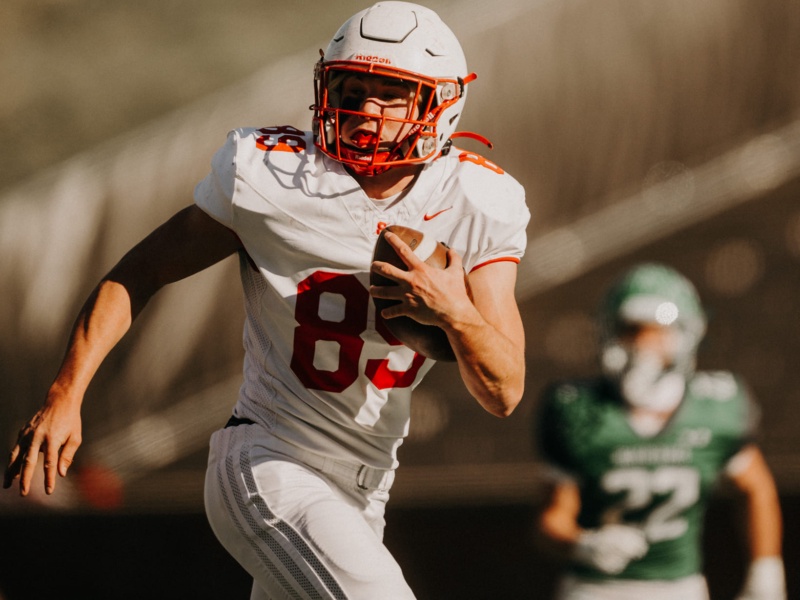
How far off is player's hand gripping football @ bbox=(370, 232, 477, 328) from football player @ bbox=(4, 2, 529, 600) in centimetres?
11

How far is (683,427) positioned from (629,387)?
0.64 feet

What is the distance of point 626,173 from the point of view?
423 centimetres

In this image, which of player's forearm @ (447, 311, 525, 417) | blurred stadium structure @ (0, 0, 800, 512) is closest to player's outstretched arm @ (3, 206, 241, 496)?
player's forearm @ (447, 311, 525, 417)

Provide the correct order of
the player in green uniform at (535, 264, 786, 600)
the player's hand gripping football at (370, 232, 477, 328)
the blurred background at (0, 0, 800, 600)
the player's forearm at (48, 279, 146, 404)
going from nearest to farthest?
1. the player's hand gripping football at (370, 232, 477, 328)
2. the player's forearm at (48, 279, 146, 404)
3. the player in green uniform at (535, 264, 786, 600)
4. the blurred background at (0, 0, 800, 600)

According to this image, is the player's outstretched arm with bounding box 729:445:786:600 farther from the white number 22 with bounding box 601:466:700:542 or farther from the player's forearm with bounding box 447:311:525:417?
the player's forearm with bounding box 447:311:525:417

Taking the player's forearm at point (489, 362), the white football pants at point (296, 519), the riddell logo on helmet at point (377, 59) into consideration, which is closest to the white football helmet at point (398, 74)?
the riddell logo on helmet at point (377, 59)

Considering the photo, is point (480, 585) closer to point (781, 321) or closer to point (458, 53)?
point (781, 321)

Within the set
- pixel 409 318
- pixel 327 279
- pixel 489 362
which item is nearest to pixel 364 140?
pixel 327 279

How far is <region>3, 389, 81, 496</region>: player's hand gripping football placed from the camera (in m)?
1.92

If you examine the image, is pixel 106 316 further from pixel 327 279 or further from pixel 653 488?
pixel 653 488

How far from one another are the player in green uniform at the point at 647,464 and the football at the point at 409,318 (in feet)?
4.00

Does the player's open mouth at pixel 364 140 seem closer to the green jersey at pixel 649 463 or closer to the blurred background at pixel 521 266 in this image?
the green jersey at pixel 649 463

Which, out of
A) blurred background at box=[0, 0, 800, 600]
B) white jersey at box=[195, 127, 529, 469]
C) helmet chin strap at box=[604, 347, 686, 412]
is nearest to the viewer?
white jersey at box=[195, 127, 529, 469]

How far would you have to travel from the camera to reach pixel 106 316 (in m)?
2.10
